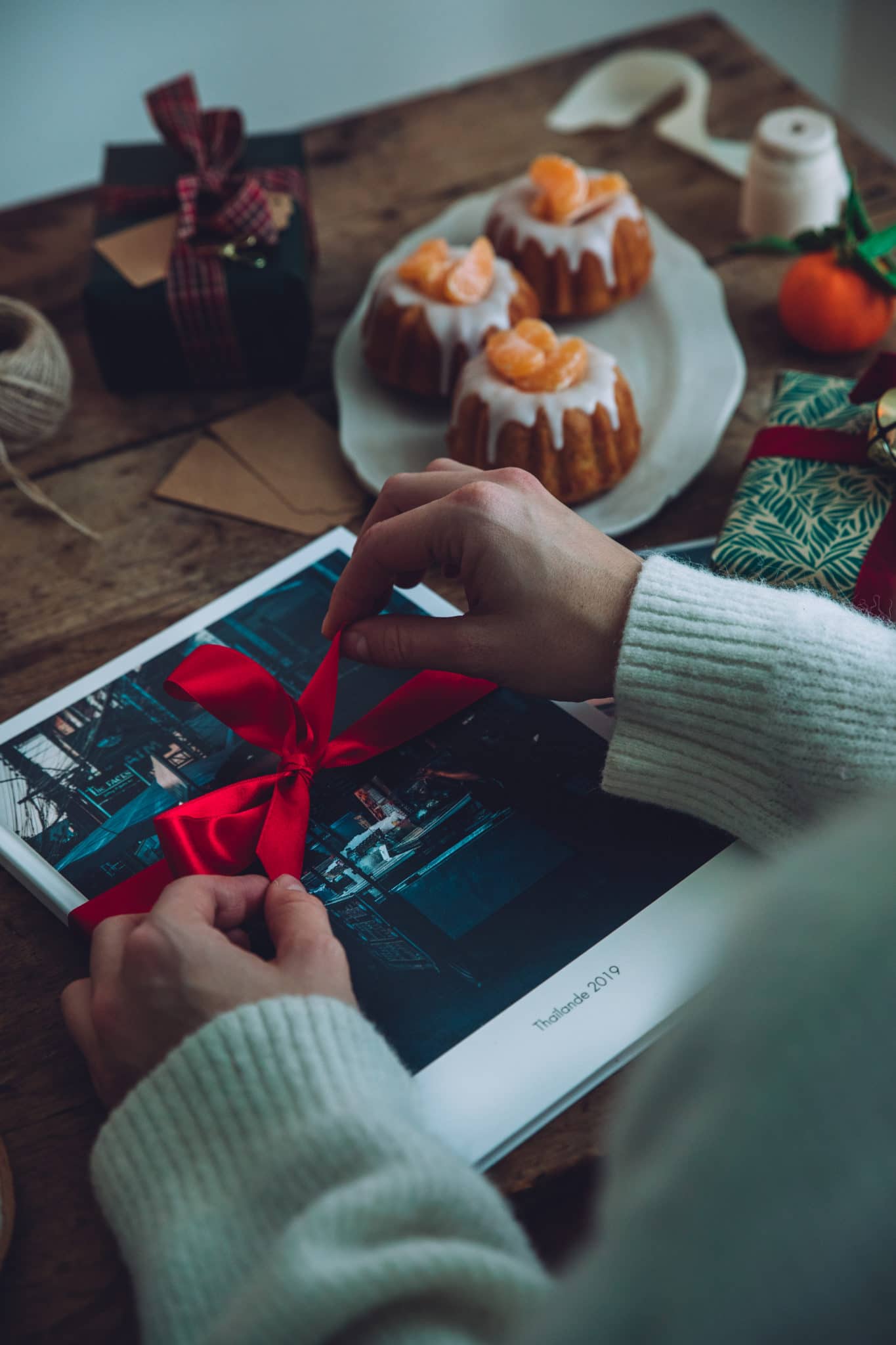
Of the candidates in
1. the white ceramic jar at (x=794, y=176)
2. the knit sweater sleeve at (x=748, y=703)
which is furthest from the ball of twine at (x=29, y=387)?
the white ceramic jar at (x=794, y=176)

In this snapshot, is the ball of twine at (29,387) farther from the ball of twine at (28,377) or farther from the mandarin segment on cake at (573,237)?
the mandarin segment on cake at (573,237)

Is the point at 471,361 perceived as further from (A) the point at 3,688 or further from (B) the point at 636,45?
(B) the point at 636,45

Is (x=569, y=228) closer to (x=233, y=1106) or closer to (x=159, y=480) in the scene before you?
(x=159, y=480)

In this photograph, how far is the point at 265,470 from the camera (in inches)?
40.9

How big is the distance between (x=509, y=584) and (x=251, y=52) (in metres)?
1.46

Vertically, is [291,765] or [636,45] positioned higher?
[636,45]

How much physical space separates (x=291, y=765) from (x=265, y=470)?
15.7 inches

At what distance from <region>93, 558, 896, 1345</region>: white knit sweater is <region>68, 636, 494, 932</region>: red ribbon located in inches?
6.1

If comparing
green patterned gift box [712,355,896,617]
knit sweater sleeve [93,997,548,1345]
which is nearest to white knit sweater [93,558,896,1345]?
knit sweater sleeve [93,997,548,1345]

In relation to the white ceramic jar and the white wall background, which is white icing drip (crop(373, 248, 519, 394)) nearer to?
the white ceramic jar

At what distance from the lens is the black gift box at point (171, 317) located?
3.44 feet

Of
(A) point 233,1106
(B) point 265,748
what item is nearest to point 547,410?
(B) point 265,748

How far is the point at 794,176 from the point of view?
1.17m

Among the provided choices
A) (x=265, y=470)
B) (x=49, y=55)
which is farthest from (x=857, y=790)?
(x=49, y=55)
